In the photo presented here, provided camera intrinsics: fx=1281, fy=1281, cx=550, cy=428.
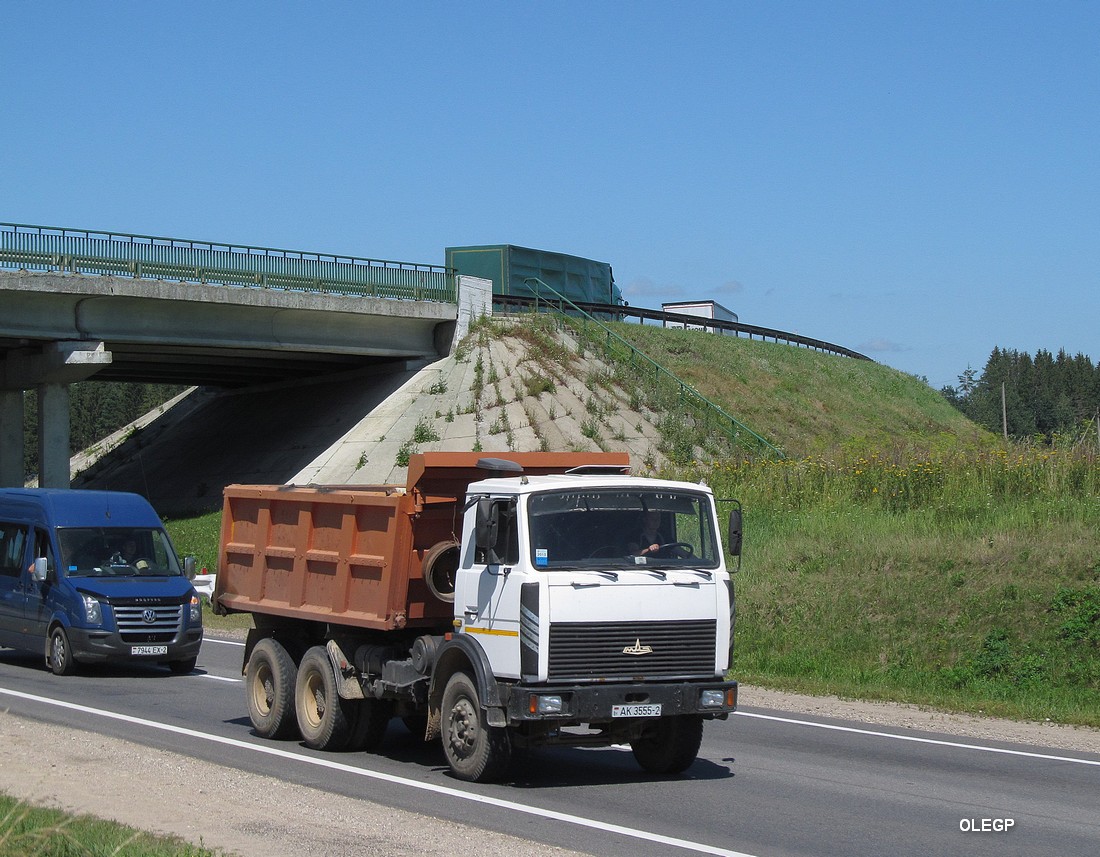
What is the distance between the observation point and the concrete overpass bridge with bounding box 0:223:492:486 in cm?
3484

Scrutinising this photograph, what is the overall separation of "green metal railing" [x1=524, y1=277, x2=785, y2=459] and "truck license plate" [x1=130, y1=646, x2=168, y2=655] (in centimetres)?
2552

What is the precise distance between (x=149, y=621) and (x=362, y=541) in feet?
25.6

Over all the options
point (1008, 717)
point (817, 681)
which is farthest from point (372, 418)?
point (1008, 717)

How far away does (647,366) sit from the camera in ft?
148

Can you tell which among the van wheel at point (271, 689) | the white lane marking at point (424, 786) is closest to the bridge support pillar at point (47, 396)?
the white lane marking at point (424, 786)

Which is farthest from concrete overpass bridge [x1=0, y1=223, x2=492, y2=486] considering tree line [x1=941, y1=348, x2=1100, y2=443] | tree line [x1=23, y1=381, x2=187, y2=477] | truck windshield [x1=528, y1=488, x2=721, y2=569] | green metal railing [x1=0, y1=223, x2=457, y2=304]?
tree line [x1=941, y1=348, x2=1100, y2=443]

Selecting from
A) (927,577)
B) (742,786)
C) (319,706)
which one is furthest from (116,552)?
(927,577)

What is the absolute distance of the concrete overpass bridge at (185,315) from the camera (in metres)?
34.8

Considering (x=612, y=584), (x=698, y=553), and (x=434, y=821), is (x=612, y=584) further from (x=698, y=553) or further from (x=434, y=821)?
(x=434, y=821)

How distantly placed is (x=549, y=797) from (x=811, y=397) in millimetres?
42922

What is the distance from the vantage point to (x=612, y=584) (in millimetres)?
9852

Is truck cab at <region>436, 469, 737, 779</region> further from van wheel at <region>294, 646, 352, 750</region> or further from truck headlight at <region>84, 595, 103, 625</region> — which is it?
truck headlight at <region>84, 595, 103, 625</region>

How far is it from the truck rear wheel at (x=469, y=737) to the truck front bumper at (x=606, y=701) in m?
0.38

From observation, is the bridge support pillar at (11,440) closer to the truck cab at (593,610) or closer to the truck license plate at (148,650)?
the truck license plate at (148,650)
